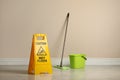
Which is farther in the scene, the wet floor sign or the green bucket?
the green bucket

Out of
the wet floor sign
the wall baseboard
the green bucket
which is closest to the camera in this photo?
the wet floor sign

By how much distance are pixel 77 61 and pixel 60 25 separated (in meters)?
0.74

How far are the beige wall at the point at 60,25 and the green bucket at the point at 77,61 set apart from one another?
35cm

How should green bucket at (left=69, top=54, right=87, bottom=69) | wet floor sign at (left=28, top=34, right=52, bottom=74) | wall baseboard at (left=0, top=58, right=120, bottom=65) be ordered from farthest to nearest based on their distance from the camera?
1. wall baseboard at (left=0, top=58, right=120, bottom=65)
2. green bucket at (left=69, top=54, right=87, bottom=69)
3. wet floor sign at (left=28, top=34, right=52, bottom=74)

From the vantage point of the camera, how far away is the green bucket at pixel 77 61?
453 centimetres

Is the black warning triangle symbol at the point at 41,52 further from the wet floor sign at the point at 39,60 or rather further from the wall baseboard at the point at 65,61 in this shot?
the wall baseboard at the point at 65,61

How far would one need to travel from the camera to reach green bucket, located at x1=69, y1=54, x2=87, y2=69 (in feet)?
14.9

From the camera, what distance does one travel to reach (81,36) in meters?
4.95

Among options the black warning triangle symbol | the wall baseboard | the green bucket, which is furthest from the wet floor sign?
the wall baseboard

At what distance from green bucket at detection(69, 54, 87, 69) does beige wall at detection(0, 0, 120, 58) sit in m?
0.35

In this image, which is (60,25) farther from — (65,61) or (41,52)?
A: (41,52)

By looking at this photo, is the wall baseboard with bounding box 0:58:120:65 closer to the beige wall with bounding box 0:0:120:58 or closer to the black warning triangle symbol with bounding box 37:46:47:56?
the beige wall with bounding box 0:0:120:58

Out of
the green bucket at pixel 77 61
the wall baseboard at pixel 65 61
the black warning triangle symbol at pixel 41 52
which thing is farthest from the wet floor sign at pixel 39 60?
the wall baseboard at pixel 65 61

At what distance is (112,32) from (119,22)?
9.1 inches
